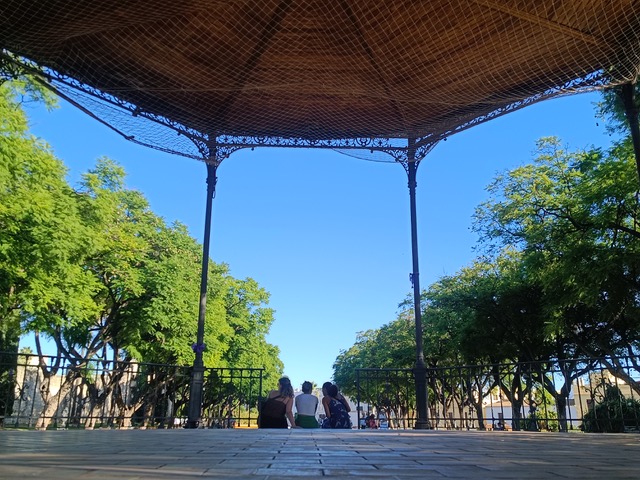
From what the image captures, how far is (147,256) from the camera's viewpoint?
26266mm

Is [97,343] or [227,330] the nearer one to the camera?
[97,343]

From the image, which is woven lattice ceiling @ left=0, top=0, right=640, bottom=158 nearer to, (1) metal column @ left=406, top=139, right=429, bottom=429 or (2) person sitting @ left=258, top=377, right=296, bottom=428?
(1) metal column @ left=406, top=139, right=429, bottom=429

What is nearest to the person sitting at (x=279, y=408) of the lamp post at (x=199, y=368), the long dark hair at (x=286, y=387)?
the long dark hair at (x=286, y=387)

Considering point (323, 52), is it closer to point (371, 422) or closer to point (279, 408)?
point (279, 408)

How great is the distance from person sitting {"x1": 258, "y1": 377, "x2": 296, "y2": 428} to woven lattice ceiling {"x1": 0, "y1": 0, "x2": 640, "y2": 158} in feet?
17.8

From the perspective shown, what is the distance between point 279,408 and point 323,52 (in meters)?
6.47

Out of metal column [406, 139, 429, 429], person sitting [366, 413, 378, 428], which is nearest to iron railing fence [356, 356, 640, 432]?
metal column [406, 139, 429, 429]

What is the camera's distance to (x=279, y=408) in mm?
9789

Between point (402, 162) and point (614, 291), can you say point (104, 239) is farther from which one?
point (614, 291)

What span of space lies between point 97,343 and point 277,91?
19.9 meters

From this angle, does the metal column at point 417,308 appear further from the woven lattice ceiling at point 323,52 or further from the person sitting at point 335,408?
the woven lattice ceiling at point 323,52

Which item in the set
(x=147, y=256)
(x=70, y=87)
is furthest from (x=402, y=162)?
(x=147, y=256)

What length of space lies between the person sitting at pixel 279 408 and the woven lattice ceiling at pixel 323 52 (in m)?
5.42

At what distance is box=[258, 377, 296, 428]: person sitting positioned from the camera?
975 cm
